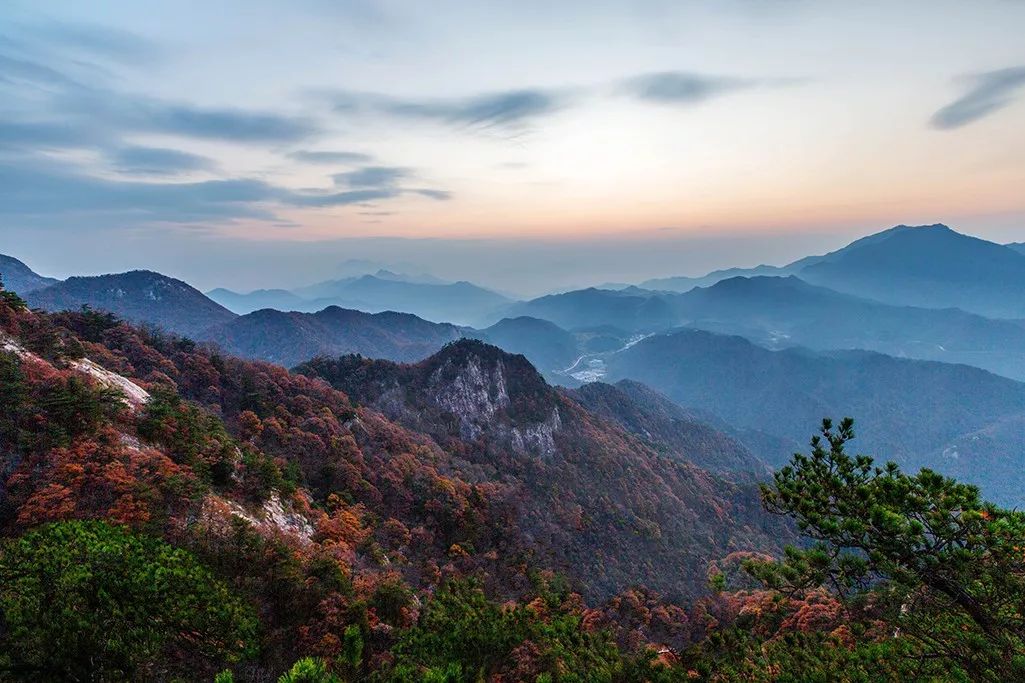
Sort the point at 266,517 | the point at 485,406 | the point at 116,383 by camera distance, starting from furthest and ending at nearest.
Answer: the point at 485,406 → the point at 116,383 → the point at 266,517

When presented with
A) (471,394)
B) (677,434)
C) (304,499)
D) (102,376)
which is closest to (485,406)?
(471,394)

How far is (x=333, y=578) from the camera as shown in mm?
17062

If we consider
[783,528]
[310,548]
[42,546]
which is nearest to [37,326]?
[310,548]

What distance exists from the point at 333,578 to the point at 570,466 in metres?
79.2

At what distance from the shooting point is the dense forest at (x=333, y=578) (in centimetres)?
922

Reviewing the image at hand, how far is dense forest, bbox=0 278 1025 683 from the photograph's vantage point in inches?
363

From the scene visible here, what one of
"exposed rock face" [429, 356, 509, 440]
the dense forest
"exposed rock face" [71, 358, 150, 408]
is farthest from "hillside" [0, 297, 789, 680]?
"exposed rock face" [429, 356, 509, 440]

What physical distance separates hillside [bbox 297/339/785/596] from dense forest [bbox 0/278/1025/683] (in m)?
35.1

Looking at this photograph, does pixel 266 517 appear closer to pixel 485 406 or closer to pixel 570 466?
pixel 570 466

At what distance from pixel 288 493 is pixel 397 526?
33.7 ft

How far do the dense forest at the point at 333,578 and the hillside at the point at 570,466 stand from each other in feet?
115

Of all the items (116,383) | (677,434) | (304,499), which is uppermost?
(116,383)

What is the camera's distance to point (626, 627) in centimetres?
3281

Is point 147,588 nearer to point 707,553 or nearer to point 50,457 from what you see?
point 50,457
